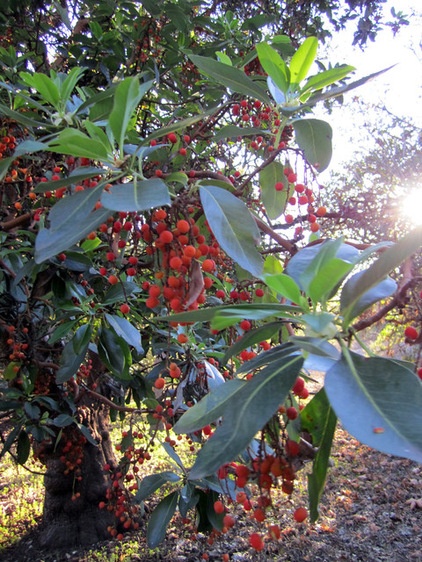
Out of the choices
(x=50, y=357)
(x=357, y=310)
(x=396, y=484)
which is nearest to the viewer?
(x=357, y=310)

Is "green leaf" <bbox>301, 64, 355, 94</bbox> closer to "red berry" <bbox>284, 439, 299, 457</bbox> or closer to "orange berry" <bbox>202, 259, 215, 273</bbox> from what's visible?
"orange berry" <bbox>202, 259, 215, 273</bbox>

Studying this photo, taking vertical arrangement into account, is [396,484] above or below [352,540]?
above

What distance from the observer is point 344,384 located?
0.65 meters

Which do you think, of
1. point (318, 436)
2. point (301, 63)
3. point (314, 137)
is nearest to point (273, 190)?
point (314, 137)

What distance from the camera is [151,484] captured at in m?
2.26

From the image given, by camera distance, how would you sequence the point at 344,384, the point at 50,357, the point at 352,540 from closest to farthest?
1. the point at 344,384
2. the point at 50,357
3. the point at 352,540

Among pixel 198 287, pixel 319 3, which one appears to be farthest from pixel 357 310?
pixel 319 3

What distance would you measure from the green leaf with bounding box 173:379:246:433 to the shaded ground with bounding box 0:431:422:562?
2.89m

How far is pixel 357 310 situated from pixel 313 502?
36 centimetres

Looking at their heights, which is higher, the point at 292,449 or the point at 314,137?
the point at 314,137

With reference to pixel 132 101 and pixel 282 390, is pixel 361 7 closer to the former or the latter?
pixel 132 101

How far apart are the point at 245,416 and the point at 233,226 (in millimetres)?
373

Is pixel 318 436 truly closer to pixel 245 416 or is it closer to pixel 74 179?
pixel 245 416

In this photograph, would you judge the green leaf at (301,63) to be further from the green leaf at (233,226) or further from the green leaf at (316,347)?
the green leaf at (316,347)
